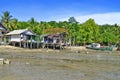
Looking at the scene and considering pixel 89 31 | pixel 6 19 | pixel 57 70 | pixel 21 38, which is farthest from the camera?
pixel 89 31

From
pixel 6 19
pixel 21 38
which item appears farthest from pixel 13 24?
pixel 21 38

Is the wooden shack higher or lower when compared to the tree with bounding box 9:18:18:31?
lower

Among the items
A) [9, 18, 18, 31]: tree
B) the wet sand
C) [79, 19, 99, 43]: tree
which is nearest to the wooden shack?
[9, 18, 18, 31]: tree

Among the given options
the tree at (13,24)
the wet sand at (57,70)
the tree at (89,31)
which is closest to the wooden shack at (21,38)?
the tree at (13,24)

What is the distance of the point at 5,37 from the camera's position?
76625 mm

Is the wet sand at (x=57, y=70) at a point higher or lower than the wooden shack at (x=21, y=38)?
lower

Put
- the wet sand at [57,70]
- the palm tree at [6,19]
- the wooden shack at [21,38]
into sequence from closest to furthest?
1. the wet sand at [57,70]
2. the wooden shack at [21,38]
3. the palm tree at [6,19]

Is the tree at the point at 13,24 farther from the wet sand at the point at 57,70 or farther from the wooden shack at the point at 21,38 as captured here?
the wet sand at the point at 57,70

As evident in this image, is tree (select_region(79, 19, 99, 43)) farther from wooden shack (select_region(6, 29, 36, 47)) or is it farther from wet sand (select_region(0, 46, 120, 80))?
wet sand (select_region(0, 46, 120, 80))

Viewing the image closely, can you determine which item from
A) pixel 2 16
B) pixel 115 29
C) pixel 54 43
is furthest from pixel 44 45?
pixel 115 29

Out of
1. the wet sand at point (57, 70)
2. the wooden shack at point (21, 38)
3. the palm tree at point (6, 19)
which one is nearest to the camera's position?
the wet sand at point (57, 70)

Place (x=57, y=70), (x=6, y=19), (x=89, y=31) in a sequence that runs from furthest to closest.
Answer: (x=89, y=31)
(x=6, y=19)
(x=57, y=70)

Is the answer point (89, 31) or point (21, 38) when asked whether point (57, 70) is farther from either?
point (89, 31)

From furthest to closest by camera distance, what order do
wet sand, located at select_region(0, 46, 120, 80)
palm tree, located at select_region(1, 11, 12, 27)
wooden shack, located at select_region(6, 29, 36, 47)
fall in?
1. palm tree, located at select_region(1, 11, 12, 27)
2. wooden shack, located at select_region(6, 29, 36, 47)
3. wet sand, located at select_region(0, 46, 120, 80)
